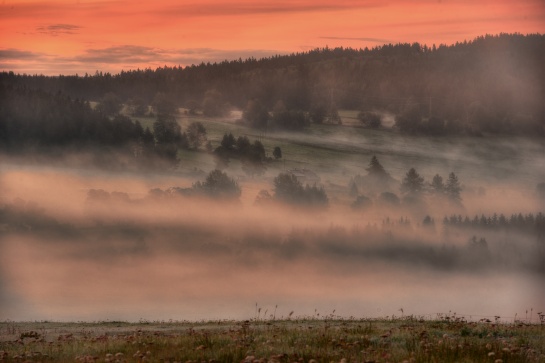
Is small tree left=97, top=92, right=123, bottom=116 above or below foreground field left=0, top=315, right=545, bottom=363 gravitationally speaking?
above

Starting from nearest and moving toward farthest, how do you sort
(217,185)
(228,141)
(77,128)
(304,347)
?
(304,347) < (77,128) < (217,185) < (228,141)

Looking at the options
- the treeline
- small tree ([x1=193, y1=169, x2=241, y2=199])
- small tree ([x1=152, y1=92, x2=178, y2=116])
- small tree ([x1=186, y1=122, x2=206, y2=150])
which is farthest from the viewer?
small tree ([x1=152, y1=92, x2=178, y2=116])

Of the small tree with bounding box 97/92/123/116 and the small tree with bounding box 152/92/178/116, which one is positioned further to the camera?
the small tree with bounding box 152/92/178/116

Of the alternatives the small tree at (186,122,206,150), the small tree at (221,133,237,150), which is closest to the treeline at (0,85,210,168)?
the small tree at (186,122,206,150)

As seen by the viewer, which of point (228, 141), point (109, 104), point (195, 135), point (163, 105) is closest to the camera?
point (109, 104)

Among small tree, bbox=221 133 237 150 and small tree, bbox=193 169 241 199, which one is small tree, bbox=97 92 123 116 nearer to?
small tree, bbox=193 169 241 199

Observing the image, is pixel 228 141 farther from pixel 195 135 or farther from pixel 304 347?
pixel 304 347

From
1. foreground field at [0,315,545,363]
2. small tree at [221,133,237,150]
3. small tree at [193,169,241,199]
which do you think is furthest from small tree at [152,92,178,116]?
foreground field at [0,315,545,363]

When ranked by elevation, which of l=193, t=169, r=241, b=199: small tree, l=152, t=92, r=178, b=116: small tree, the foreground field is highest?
l=152, t=92, r=178, b=116: small tree

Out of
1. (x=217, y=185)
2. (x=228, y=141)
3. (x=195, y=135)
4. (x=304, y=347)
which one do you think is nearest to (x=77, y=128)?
(x=195, y=135)

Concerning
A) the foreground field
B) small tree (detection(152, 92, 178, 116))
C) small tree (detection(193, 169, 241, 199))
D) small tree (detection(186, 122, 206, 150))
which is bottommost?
the foreground field

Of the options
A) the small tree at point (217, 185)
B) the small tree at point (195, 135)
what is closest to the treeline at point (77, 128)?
the small tree at point (195, 135)

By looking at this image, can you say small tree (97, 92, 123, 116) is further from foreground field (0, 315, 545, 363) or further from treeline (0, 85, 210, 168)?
foreground field (0, 315, 545, 363)

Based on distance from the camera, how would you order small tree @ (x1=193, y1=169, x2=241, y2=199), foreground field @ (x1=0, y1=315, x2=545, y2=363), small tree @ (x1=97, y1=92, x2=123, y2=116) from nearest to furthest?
foreground field @ (x1=0, y1=315, x2=545, y2=363) → small tree @ (x1=97, y1=92, x2=123, y2=116) → small tree @ (x1=193, y1=169, x2=241, y2=199)
